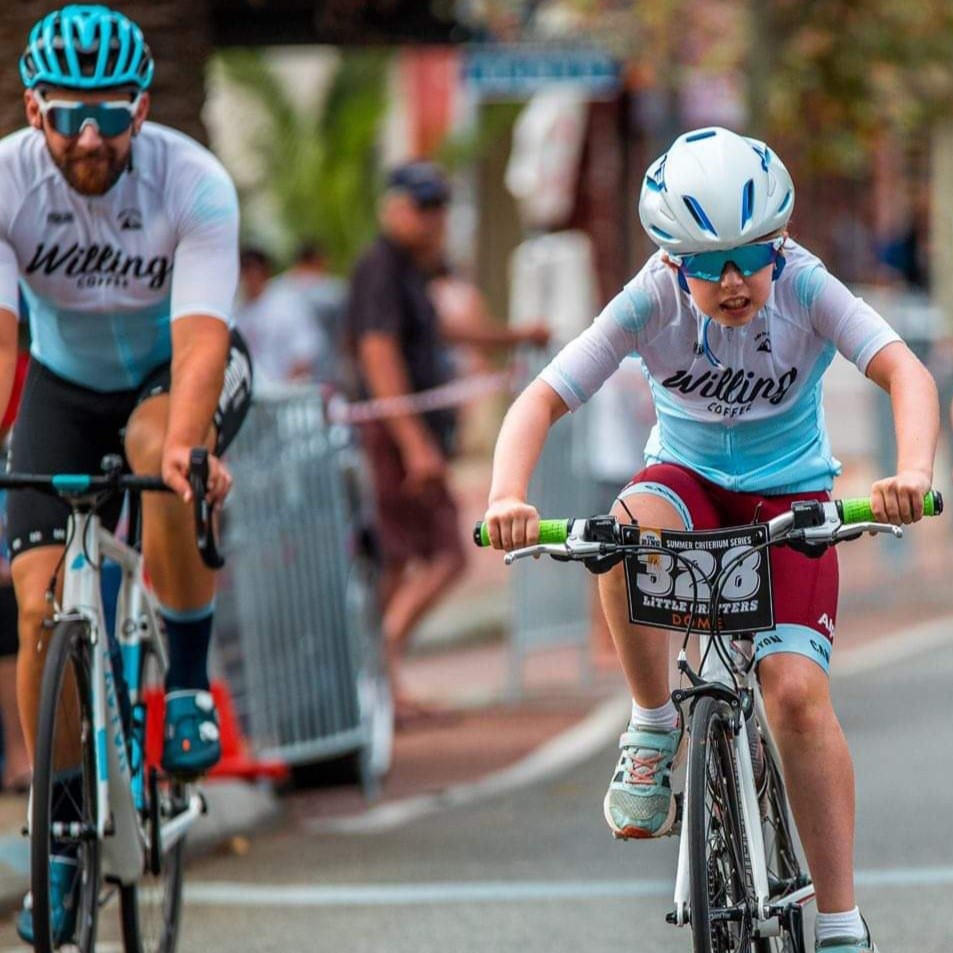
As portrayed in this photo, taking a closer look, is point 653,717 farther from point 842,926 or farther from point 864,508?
point 864,508

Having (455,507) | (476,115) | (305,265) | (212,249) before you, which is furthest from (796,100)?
(212,249)

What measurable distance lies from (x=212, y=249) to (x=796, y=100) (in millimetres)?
11731

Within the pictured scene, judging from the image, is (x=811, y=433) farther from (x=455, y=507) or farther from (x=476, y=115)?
(x=476, y=115)

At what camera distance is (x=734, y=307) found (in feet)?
15.7

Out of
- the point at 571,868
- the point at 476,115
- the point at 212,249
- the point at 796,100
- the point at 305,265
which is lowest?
the point at 571,868

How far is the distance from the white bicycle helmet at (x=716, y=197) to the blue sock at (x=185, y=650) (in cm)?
191

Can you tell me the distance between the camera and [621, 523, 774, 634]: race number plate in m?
4.66

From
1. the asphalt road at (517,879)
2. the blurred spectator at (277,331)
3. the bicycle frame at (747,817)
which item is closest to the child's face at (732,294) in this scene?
the bicycle frame at (747,817)

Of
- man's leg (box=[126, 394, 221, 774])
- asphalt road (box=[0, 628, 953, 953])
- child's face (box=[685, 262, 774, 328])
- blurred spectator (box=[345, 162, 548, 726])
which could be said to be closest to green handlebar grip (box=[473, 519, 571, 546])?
child's face (box=[685, 262, 774, 328])

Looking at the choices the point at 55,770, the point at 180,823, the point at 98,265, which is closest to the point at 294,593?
the point at 180,823

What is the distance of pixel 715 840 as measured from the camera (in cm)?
461

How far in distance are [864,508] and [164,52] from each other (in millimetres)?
4914

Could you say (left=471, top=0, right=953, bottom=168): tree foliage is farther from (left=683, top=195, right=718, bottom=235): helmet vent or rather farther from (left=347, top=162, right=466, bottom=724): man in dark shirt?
(left=683, top=195, right=718, bottom=235): helmet vent

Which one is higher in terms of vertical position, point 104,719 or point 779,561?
point 779,561
